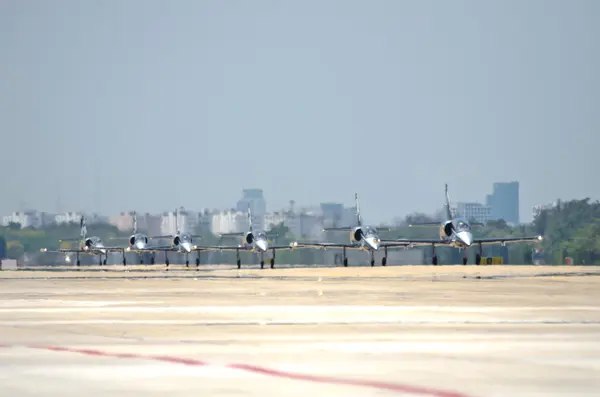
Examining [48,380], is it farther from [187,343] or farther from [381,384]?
[187,343]

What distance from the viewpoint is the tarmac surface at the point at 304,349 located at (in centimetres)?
1596

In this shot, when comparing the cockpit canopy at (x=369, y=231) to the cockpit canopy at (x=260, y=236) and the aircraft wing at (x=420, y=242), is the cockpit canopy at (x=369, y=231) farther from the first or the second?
the cockpit canopy at (x=260, y=236)

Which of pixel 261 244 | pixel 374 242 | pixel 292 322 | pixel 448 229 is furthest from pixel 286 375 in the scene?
pixel 261 244

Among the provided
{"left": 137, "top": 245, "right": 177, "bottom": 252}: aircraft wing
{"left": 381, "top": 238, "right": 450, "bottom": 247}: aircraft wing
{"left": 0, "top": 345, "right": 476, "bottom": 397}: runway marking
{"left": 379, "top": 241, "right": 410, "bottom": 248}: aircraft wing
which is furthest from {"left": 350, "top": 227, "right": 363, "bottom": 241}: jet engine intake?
{"left": 0, "top": 345, "right": 476, "bottom": 397}: runway marking

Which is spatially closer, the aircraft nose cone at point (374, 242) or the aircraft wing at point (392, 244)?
the aircraft wing at point (392, 244)

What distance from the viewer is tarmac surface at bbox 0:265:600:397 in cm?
1596

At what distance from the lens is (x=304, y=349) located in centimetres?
2139

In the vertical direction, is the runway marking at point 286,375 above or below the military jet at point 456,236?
below

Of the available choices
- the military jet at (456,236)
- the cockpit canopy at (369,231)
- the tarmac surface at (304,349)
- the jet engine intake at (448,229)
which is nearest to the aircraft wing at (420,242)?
the military jet at (456,236)

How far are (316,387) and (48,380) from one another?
10.7 feet

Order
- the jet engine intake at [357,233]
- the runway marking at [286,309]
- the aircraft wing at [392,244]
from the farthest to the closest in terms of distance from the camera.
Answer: the jet engine intake at [357,233]
the aircraft wing at [392,244]
the runway marking at [286,309]

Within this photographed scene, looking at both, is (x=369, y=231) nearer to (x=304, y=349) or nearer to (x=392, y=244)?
(x=392, y=244)

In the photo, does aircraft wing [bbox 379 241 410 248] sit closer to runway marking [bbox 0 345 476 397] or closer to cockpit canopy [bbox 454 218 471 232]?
cockpit canopy [bbox 454 218 471 232]

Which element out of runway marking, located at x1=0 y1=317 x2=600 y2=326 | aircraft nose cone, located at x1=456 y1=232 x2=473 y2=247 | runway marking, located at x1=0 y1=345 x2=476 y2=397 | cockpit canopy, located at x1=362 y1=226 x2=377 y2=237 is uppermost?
cockpit canopy, located at x1=362 y1=226 x2=377 y2=237
